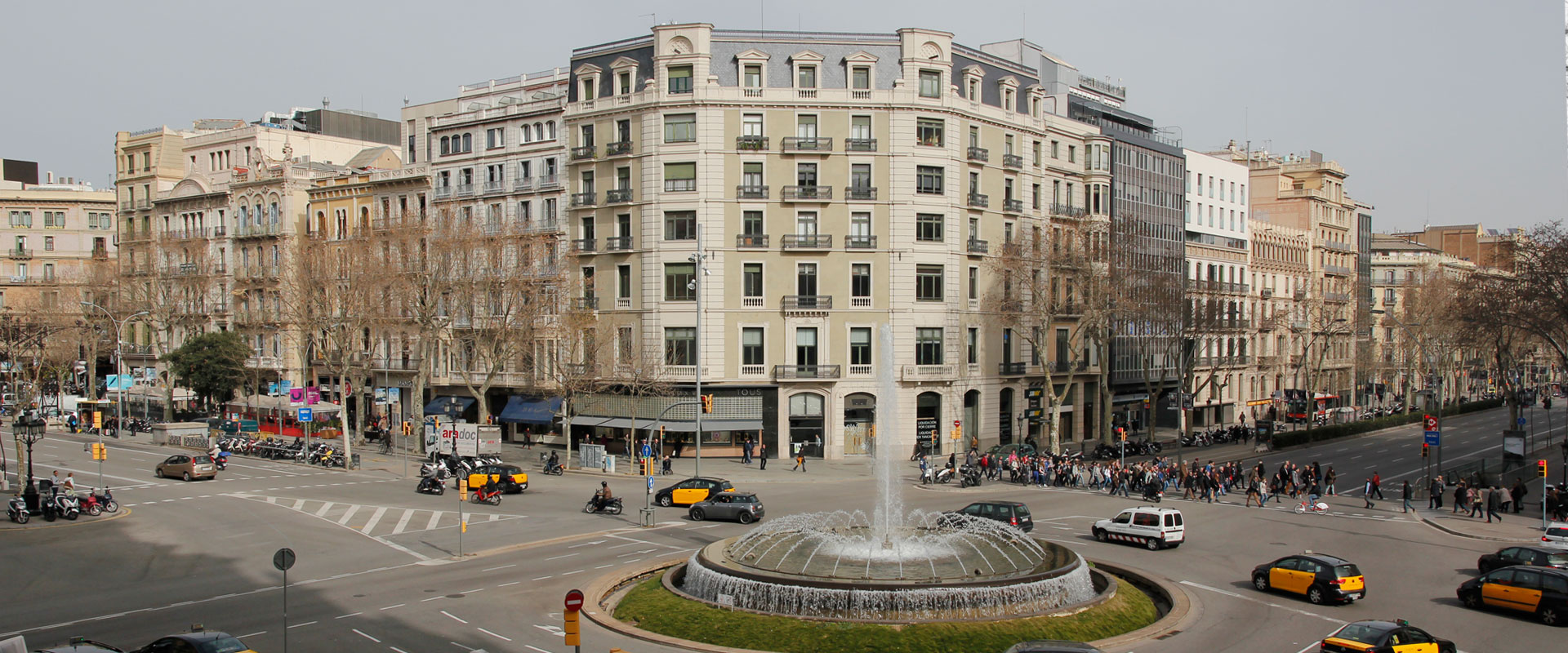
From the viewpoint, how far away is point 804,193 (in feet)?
220

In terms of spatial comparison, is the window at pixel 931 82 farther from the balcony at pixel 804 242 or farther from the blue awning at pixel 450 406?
the blue awning at pixel 450 406

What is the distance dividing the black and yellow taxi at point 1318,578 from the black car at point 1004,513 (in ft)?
34.3

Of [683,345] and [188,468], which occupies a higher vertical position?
[683,345]

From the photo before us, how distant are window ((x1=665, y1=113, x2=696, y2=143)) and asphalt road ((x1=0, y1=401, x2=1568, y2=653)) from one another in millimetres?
22482

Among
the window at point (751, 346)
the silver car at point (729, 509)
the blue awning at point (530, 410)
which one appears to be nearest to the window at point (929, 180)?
the window at point (751, 346)

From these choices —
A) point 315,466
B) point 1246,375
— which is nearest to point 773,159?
point 315,466

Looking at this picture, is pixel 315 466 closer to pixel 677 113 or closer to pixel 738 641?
pixel 677 113

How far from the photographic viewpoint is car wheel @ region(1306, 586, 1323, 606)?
29.4 meters

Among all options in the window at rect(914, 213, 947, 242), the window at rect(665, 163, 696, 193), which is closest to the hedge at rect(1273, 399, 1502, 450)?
the window at rect(914, 213, 947, 242)

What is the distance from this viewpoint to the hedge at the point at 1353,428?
76500mm

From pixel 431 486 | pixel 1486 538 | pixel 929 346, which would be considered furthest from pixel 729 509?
pixel 929 346

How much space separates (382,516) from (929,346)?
115 feet

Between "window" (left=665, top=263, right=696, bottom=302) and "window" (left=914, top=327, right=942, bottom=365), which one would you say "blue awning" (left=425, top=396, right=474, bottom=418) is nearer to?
"window" (left=665, top=263, right=696, bottom=302)

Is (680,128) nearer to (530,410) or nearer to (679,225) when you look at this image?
(679,225)
